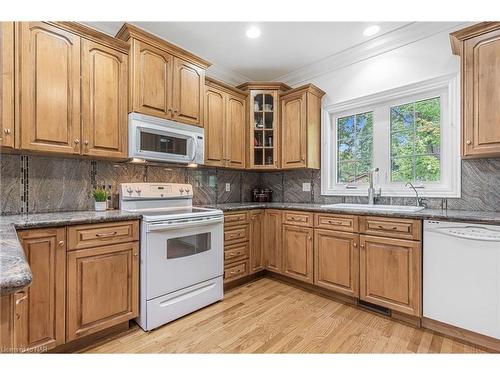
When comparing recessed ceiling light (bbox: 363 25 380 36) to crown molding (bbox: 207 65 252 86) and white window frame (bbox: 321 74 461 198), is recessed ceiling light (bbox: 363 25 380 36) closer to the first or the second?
white window frame (bbox: 321 74 461 198)

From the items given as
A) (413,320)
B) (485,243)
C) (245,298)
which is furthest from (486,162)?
(245,298)

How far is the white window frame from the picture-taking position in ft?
7.69

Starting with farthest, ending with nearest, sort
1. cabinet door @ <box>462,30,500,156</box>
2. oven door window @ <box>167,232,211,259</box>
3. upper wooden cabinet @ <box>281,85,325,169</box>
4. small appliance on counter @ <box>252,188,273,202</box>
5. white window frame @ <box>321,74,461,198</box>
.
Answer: small appliance on counter @ <box>252,188,273,202</box>
upper wooden cabinet @ <box>281,85,325,169</box>
white window frame @ <box>321,74,461,198</box>
oven door window @ <box>167,232,211,259</box>
cabinet door @ <box>462,30,500,156</box>

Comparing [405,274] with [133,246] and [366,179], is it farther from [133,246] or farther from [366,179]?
[133,246]

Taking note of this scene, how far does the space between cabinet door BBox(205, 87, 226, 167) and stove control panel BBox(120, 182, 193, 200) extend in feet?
1.33

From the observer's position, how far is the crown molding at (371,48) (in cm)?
243

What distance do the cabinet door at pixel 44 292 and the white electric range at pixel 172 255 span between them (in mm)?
519

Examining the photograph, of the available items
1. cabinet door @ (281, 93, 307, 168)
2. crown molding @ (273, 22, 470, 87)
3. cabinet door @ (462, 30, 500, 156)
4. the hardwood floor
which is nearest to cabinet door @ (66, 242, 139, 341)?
the hardwood floor

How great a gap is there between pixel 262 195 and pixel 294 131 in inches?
38.6

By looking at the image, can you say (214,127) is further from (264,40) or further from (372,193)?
(372,193)

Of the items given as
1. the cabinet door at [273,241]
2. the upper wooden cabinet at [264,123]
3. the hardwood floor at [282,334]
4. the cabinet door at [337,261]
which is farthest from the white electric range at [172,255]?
the upper wooden cabinet at [264,123]

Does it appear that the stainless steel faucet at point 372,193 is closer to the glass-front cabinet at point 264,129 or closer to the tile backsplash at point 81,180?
the tile backsplash at point 81,180

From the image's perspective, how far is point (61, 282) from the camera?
5.37 feet

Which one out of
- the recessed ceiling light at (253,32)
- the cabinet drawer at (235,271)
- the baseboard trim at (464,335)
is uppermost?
the recessed ceiling light at (253,32)
